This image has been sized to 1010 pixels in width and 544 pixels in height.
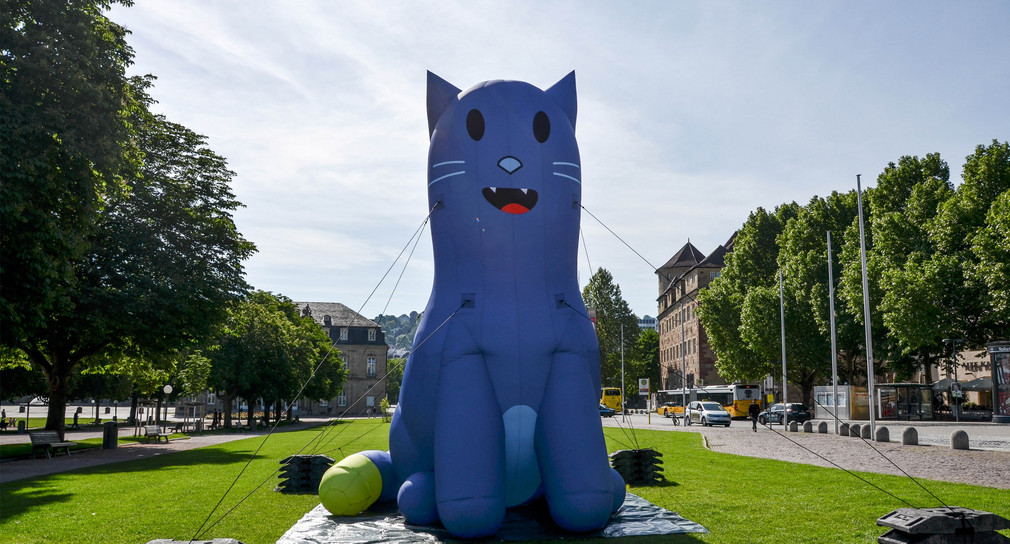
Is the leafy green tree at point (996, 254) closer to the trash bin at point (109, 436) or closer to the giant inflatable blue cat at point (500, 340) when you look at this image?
the giant inflatable blue cat at point (500, 340)

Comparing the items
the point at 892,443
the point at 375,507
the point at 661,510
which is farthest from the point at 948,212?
the point at 375,507

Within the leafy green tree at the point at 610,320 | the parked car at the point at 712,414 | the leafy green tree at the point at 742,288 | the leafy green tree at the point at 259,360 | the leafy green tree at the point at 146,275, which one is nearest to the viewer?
the leafy green tree at the point at 146,275

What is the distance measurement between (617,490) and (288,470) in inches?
267

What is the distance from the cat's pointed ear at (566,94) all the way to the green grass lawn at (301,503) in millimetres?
5969

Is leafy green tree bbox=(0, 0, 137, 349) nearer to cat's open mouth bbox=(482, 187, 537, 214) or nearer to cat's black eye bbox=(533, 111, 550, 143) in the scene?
cat's open mouth bbox=(482, 187, 537, 214)

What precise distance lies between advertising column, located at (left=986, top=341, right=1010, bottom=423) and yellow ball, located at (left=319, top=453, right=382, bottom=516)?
3091 cm

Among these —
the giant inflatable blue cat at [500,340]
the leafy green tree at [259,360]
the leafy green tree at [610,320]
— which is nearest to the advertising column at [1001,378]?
the giant inflatable blue cat at [500,340]

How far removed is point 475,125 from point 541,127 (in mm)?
909

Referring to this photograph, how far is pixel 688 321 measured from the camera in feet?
289

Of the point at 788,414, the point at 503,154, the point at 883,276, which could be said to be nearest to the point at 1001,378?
the point at 883,276

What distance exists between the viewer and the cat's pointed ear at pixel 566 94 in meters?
11.0

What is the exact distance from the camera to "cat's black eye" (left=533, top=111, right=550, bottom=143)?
10047 mm

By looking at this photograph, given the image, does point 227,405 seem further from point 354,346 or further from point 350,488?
point 354,346

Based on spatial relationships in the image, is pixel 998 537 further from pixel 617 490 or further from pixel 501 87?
pixel 501 87
